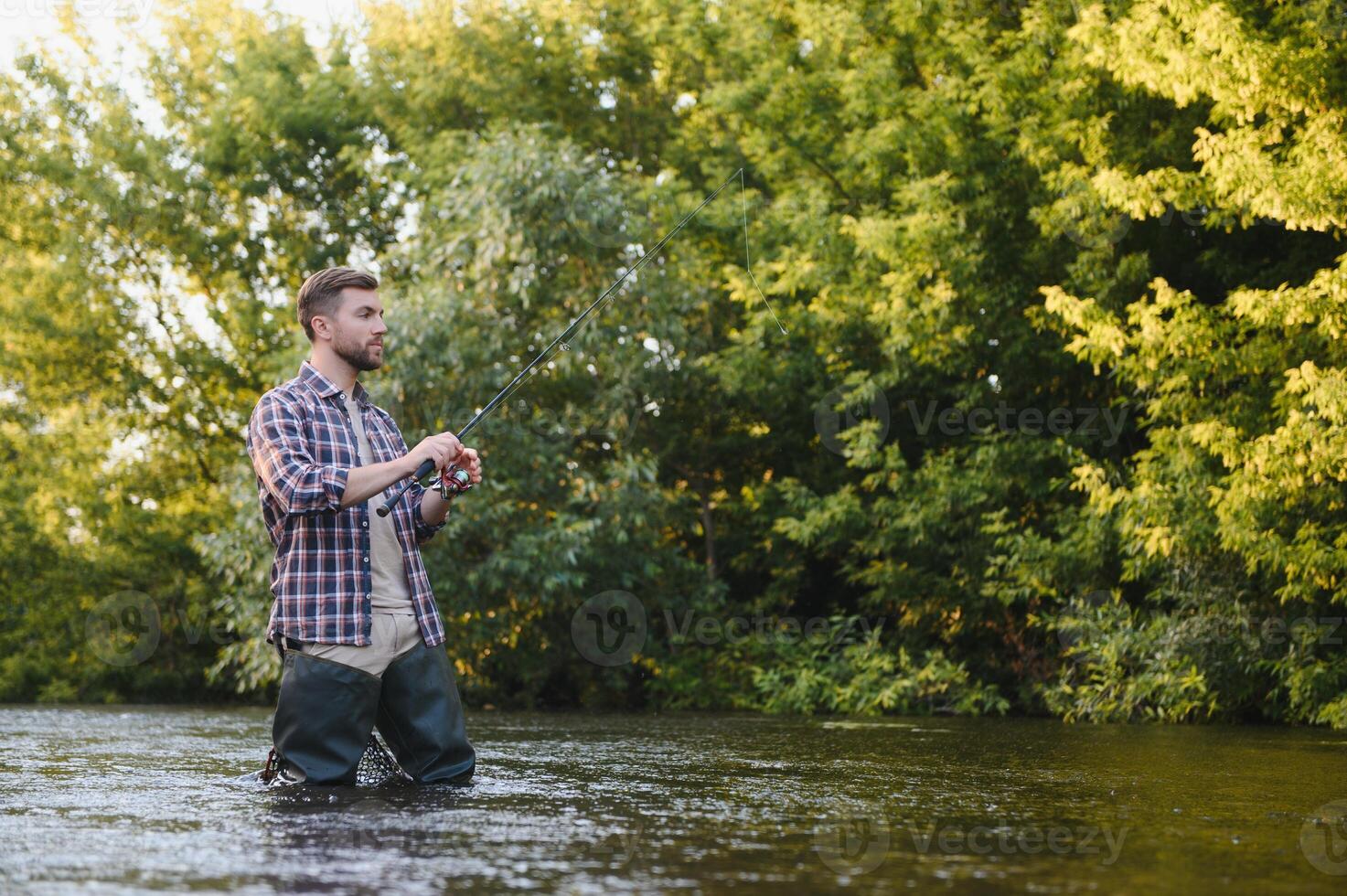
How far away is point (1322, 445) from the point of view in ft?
31.9

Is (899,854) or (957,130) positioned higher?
(957,130)

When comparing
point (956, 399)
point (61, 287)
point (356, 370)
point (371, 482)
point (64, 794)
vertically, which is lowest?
point (64, 794)

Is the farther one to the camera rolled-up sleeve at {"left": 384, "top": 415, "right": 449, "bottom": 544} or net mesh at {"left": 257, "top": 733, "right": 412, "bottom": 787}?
rolled-up sleeve at {"left": 384, "top": 415, "right": 449, "bottom": 544}

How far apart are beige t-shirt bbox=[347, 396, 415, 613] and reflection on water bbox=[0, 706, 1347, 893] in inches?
23.4

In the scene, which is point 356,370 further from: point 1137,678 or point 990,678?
point 990,678

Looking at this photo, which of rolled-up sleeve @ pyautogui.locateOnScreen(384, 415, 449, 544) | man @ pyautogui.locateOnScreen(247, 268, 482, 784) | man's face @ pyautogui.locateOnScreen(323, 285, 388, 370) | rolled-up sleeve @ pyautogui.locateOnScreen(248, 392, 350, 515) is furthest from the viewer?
rolled-up sleeve @ pyautogui.locateOnScreen(384, 415, 449, 544)

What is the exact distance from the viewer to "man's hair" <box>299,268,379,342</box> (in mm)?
4910

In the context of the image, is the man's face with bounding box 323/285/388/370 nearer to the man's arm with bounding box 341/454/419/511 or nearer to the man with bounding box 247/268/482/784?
the man with bounding box 247/268/482/784

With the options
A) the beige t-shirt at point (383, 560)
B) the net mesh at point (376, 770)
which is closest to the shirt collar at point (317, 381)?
the beige t-shirt at point (383, 560)

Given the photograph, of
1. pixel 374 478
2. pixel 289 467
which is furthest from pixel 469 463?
pixel 289 467

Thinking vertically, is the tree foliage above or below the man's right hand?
above

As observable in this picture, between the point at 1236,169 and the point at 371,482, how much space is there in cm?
777

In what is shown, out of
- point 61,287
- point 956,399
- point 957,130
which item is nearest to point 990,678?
point 956,399

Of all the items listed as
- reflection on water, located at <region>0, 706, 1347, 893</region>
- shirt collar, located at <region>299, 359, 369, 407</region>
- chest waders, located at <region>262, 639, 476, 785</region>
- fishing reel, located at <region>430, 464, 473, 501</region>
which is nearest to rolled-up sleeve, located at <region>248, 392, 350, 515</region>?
shirt collar, located at <region>299, 359, 369, 407</region>
